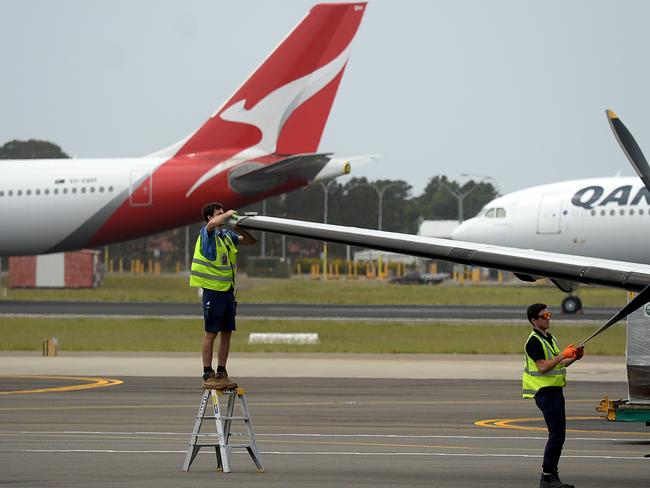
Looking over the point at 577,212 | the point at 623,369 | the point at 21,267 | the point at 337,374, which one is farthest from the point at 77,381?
the point at 21,267

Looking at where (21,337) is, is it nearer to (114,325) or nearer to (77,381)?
(114,325)

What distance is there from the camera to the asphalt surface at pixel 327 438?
45.4ft

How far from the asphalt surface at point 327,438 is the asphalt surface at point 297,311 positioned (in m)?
25.2

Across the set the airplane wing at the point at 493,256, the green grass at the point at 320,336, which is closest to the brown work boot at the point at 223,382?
the airplane wing at the point at 493,256

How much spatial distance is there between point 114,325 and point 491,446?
3106 centimetres

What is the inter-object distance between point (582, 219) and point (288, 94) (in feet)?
41.7

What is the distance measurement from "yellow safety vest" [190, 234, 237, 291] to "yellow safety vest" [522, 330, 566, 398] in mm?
3659

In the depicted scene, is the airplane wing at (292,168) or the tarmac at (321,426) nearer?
the tarmac at (321,426)

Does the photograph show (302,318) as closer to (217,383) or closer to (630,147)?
(217,383)

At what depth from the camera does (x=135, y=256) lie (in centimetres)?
14462

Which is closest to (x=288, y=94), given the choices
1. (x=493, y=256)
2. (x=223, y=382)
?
(x=223, y=382)

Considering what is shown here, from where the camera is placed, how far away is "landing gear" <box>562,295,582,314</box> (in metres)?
52.6

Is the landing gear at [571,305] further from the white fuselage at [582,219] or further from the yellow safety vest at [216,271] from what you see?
the yellow safety vest at [216,271]

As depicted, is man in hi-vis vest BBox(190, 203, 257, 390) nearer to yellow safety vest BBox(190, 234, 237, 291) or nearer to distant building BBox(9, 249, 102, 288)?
yellow safety vest BBox(190, 234, 237, 291)
